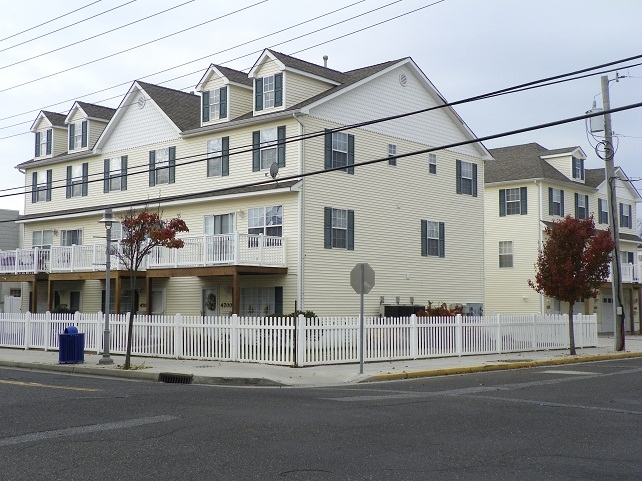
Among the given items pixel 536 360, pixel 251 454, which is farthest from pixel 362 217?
pixel 251 454

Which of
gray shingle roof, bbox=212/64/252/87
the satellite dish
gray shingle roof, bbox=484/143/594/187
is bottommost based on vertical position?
the satellite dish

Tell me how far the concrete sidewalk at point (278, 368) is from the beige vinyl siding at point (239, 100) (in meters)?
11.8

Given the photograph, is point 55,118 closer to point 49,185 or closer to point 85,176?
point 49,185

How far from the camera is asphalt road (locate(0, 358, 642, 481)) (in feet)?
26.0

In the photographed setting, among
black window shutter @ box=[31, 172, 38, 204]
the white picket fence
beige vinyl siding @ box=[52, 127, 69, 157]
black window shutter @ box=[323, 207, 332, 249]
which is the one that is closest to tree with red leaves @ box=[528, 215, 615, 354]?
the white picket fence

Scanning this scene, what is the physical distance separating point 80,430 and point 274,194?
19.4 m

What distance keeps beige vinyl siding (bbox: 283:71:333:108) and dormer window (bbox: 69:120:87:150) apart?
13.2 m

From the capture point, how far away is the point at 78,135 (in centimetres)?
3803

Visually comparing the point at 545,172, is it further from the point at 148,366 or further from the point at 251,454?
the point at 251,454

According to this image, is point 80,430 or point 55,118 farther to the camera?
point 55,118

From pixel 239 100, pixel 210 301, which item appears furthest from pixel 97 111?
pixel 210 301

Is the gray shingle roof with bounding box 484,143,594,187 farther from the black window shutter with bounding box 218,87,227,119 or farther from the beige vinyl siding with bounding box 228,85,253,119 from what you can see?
the black window shutter with bounding box 218,87,227,119

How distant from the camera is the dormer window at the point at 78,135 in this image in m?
37.8

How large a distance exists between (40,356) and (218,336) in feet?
21.0
